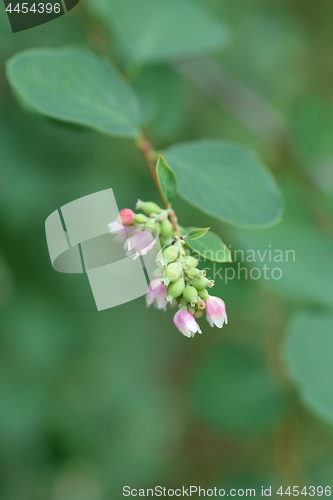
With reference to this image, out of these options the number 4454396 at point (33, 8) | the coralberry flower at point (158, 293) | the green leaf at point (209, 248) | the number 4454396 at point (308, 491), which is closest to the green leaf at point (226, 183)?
the green leaf at point (209, 248)

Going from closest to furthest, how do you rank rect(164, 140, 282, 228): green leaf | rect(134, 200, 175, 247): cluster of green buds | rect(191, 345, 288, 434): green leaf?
rect(134, 200, 175, 247): cluster of green buds → rect(164, 140, 282, 228): green leaf → rect(191, 345, 288, 434): green leaf

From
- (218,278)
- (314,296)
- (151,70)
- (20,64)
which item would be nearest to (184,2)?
(151,70)

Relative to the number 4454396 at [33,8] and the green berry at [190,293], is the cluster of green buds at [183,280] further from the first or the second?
the number 4454396 at [33,8]

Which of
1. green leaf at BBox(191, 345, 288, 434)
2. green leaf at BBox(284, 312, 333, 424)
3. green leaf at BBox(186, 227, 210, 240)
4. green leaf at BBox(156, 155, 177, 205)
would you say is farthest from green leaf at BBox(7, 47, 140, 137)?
green leaf at BBox(191, 345, 288, 434)

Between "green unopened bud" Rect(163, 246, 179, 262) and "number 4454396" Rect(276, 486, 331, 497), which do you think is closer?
"green unopened bud" Rect(163, 246, 179, 262)

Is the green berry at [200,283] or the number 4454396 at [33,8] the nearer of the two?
the green berry at [200,283]

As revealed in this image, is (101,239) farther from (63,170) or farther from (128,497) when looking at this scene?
(128,497)

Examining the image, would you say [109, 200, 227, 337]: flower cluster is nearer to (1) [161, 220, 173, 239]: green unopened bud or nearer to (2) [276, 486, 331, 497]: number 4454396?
(1) [161, 220, 173, 239]: green unopened bud
